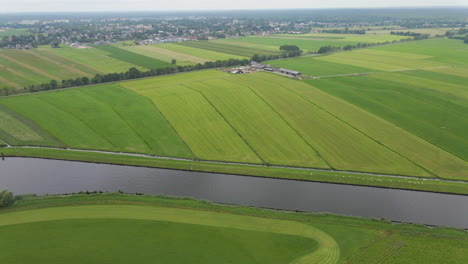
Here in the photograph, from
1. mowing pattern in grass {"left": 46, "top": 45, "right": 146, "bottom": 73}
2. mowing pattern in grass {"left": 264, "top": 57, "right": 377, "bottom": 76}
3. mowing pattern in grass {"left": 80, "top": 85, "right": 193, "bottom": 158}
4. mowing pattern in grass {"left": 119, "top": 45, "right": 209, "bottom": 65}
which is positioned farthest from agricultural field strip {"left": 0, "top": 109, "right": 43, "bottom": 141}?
mowing pattern in grass {"left": 264, "top": 57, "right": 377, "bottom": 76}

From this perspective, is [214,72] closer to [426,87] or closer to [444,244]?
[426,87]

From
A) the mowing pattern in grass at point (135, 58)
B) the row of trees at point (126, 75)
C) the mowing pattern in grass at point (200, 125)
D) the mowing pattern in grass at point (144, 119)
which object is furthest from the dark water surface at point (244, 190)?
the mowing pattern in grass at point (135, 58)

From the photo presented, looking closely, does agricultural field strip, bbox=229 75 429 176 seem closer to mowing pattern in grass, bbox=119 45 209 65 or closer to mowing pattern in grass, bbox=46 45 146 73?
mowing pattern in grass, bbox=119 45 209 65

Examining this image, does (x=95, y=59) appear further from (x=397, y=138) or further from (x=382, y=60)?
(x=382, y=60)

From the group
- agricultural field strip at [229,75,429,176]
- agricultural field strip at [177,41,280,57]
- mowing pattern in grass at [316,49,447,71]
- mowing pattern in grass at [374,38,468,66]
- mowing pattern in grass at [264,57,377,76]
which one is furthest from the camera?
agricultural field strip at [177,41,280,57]

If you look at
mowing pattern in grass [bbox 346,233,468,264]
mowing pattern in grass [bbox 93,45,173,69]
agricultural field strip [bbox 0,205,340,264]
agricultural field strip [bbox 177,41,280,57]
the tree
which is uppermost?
agricultural field strip [bbox 177,41,280,57]

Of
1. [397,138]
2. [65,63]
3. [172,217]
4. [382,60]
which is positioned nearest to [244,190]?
[172,217]

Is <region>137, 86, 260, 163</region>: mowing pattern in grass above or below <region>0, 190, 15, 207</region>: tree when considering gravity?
above

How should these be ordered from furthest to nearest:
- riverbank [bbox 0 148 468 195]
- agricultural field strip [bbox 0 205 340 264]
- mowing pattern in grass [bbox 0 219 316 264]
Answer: riverbank [bbox 0 148 468 195], agricultural field strip [bbox 0 205 340 264], mowing pattern in grass [bbox 0 219 316 264]
